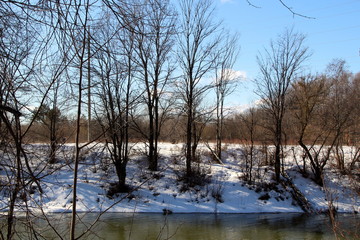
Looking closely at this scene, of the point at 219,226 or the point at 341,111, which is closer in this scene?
the point at 219,226

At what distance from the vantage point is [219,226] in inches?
432

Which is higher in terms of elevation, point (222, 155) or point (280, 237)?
point (222, 155)

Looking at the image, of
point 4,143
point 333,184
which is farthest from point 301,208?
point 4,143

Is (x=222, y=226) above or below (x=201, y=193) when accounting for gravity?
below

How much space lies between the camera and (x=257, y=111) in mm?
17469

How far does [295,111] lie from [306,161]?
10.4 ft

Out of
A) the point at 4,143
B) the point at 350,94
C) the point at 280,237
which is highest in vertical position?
the point at 350,94

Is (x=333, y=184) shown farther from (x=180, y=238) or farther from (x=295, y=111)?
(x=180, y=238)

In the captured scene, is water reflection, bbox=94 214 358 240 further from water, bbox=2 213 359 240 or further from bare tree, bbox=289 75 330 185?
bare tree, bbox=289 75 330 185

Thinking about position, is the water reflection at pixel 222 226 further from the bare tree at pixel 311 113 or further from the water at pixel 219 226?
the bare tree at pixel 311 113

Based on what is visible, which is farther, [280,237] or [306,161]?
[306,161]

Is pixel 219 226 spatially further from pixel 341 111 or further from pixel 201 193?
pixel 341 111

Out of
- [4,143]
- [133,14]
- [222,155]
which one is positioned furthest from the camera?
[222,155]

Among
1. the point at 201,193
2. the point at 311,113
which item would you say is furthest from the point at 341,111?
the point at 201,193
